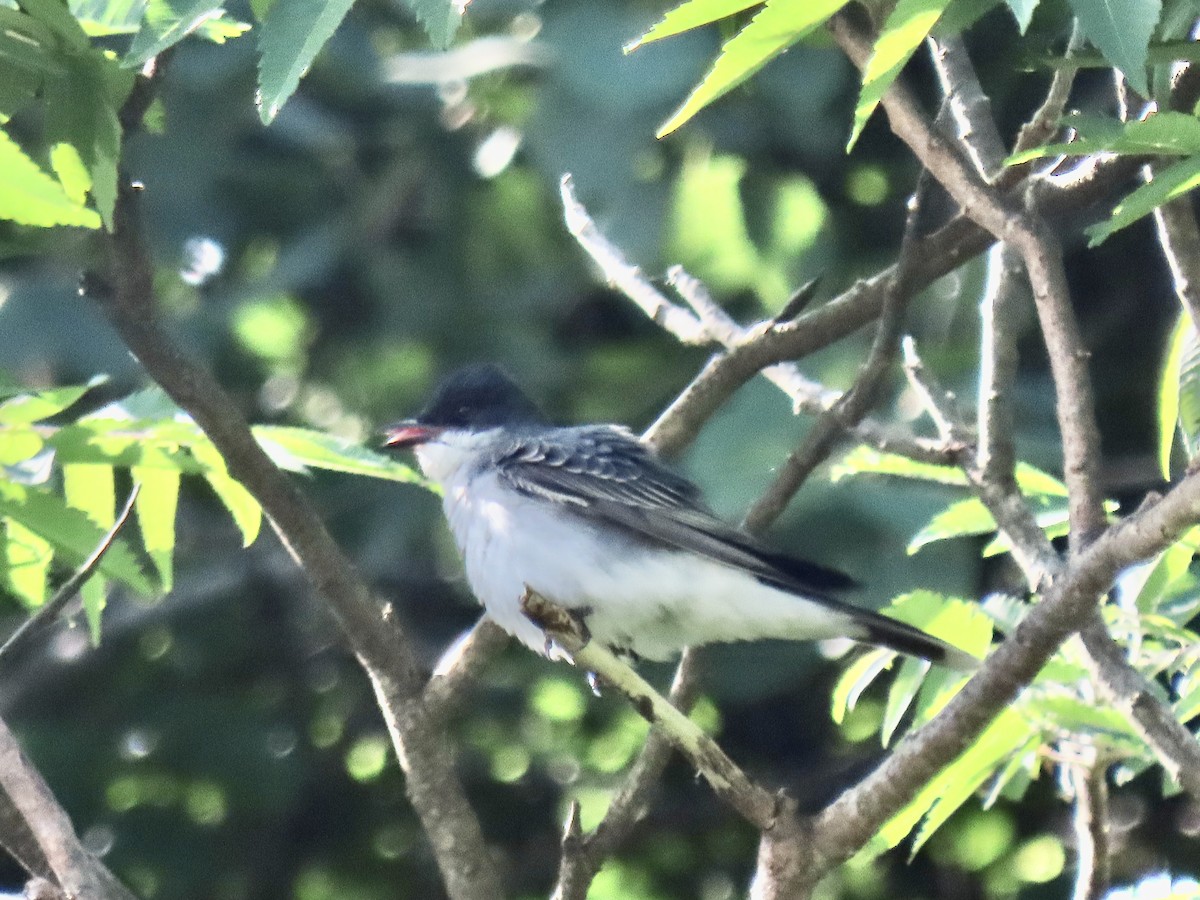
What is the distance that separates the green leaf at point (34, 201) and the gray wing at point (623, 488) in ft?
6.80

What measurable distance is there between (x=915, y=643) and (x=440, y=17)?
185cm

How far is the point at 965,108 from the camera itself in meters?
3.42

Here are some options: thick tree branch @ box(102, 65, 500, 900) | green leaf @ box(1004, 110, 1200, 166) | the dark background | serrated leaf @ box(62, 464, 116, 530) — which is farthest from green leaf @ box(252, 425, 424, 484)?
the dark background

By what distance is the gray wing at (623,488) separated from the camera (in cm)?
447

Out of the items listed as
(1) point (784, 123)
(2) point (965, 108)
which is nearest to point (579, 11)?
(1) point (784, 123)

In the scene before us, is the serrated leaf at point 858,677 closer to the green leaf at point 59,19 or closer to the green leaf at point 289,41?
the green leaf at point 289,41

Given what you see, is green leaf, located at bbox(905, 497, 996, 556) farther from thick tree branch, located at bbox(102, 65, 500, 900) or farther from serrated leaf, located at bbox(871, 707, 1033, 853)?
thick tree branch, located at bbox(102, 65, 500, 900)

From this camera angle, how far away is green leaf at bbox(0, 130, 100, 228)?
2.65 m

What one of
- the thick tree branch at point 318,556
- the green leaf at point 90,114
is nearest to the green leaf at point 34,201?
the green leaf at point 90,114

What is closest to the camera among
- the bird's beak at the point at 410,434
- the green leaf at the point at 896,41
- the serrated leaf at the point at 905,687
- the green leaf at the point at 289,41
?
the green leaf at the point at 896,41

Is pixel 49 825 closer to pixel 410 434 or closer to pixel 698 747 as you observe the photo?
pixel 698 747

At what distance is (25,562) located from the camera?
11.0ft

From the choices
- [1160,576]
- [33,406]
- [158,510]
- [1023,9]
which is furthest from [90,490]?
[1023,9]

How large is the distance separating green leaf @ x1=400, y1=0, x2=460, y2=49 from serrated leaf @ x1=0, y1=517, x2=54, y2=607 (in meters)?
1.38
